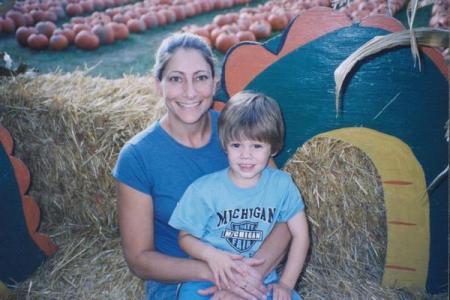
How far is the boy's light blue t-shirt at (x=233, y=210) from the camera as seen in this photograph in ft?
5.12

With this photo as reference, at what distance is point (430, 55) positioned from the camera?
1.82 m

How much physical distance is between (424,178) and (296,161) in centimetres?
52

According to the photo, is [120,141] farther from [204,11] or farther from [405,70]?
[204,11]

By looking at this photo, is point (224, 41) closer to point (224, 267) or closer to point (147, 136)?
point (147, 136)

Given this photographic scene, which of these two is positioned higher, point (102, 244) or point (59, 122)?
point (59, 122)

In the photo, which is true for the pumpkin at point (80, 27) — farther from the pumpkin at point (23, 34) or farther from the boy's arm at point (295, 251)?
the boy's arm at point (295, 251)

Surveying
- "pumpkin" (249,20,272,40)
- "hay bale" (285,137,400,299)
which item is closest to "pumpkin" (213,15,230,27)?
"pumpkin" (249,20,272,40)

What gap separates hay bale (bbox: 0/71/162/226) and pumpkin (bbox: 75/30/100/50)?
108 cm

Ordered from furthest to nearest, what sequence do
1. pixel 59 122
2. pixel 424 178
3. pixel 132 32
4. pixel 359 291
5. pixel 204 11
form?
1. pixel 204 11
2. pixel 132 32
3. pixel 59 122
4. pixel 359 291
5. pixel 424 178

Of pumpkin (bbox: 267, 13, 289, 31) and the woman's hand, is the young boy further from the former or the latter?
pumpkin (bbox: 267, 13, 289, 31)

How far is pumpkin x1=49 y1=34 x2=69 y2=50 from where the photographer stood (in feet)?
11.2

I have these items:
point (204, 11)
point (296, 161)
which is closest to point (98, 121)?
point (296, 161)

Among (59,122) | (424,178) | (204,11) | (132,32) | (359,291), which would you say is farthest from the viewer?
(204,11)

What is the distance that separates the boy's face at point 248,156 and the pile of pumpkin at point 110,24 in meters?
2.32
